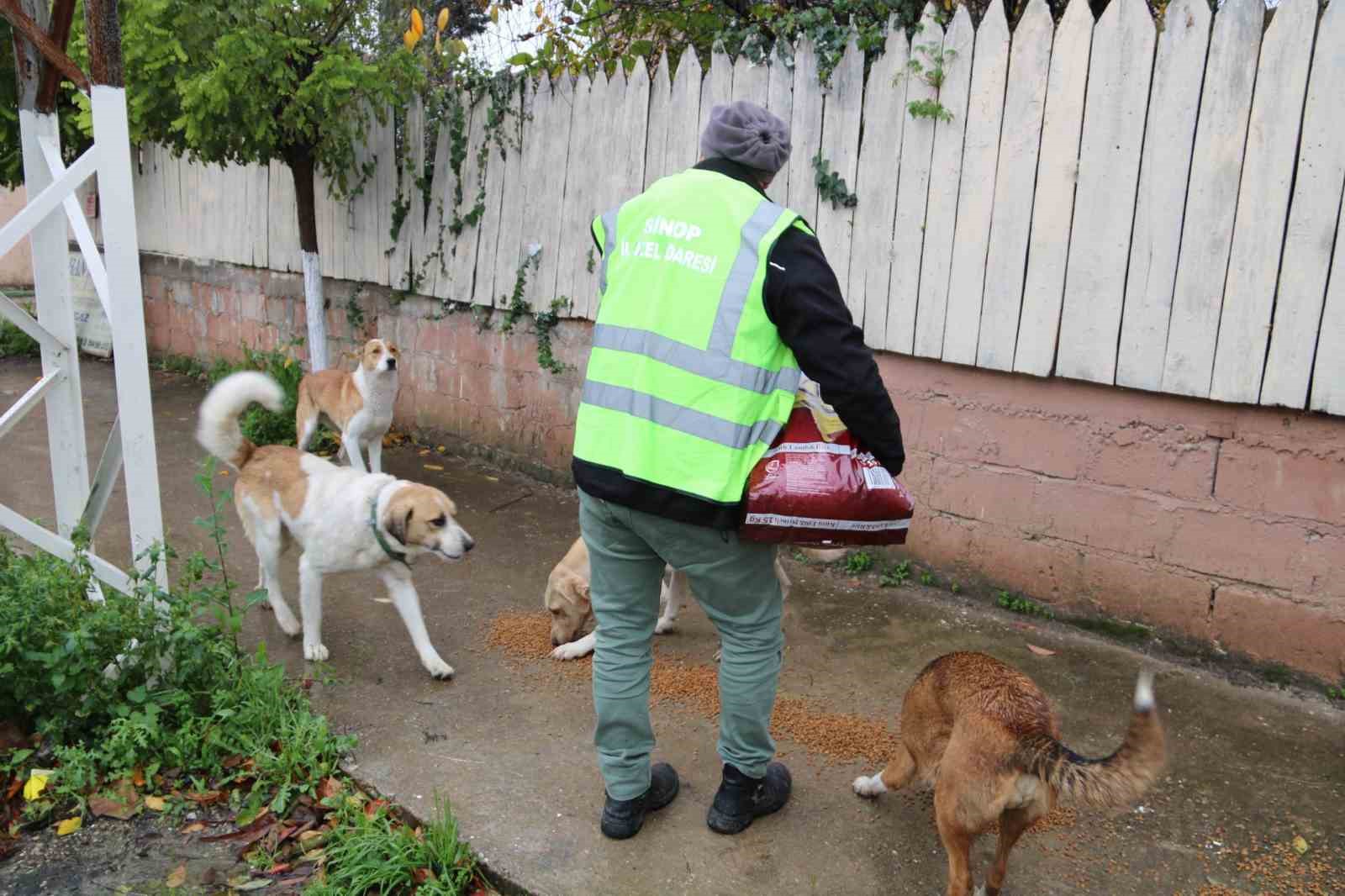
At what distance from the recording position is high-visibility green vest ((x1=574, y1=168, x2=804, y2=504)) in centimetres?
266

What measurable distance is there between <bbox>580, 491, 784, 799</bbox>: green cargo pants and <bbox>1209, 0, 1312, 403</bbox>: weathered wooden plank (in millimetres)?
2344

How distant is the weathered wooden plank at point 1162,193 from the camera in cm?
408

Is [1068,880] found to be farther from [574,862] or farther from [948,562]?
[948,562]

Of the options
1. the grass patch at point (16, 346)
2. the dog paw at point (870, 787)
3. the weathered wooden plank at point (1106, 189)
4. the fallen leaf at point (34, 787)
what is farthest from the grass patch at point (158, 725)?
the grass patch at point (16, 346)

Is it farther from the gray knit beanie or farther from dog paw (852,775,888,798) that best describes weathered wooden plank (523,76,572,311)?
dog paw (852,775,888,798)

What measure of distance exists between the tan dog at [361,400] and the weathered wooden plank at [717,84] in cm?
248

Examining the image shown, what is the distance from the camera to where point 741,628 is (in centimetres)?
292

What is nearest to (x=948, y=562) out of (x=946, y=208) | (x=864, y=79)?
(x=946, y=208)

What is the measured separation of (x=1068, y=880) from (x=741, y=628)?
1203 millimetres

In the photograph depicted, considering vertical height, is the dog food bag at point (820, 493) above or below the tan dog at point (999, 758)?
above

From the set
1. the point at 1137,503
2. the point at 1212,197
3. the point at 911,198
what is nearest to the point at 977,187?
the point at 911,198

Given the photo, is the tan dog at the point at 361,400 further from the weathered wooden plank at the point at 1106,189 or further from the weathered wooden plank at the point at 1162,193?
the weathered wooden plank at the point at 1162,193

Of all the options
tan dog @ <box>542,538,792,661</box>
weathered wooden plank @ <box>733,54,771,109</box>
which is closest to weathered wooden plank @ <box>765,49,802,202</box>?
weathered wooden plank @ <box>733,54,771,109</box>

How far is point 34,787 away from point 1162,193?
4725 mm
